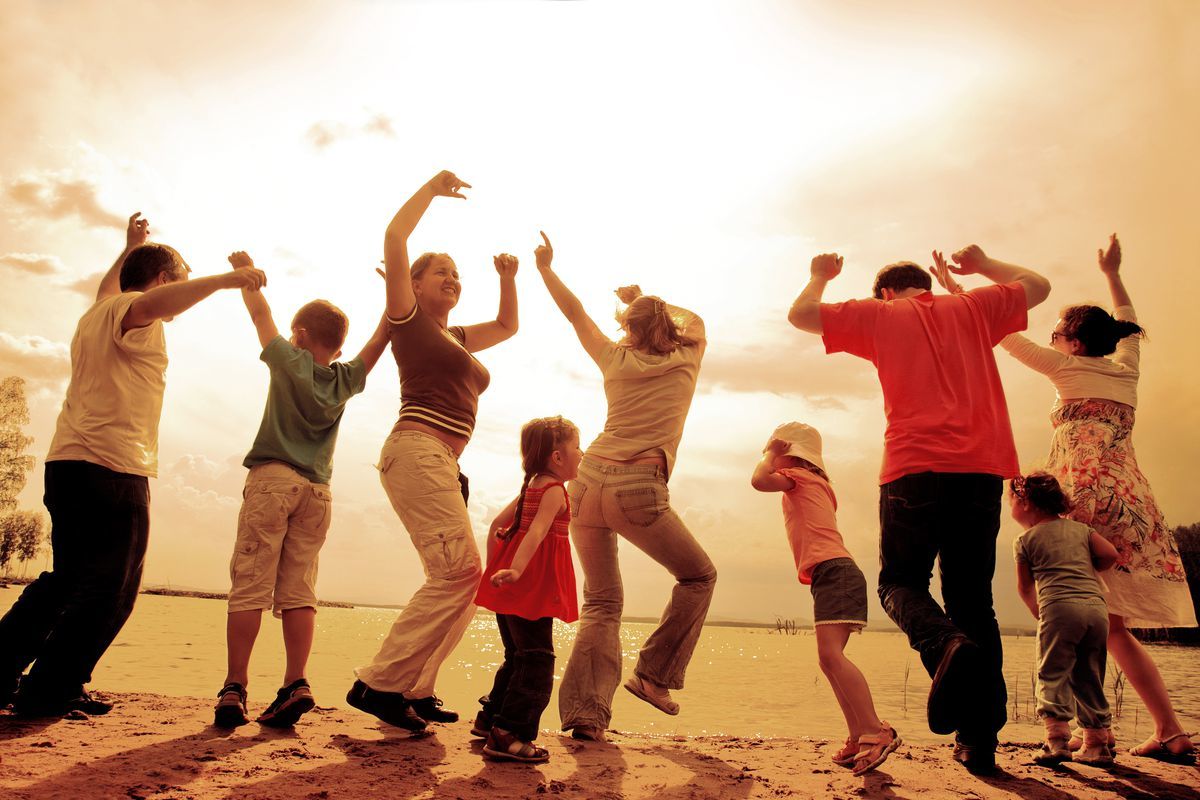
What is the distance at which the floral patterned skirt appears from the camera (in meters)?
4.30

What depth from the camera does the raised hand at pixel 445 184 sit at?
14.3 ft

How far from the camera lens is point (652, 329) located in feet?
14.8

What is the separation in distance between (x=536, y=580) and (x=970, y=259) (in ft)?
9.42

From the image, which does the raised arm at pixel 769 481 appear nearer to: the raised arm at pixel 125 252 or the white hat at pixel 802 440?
the white hat at pixel 802 440

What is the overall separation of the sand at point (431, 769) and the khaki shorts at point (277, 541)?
64 cm

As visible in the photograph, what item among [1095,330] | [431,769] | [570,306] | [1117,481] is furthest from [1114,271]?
[431,769]

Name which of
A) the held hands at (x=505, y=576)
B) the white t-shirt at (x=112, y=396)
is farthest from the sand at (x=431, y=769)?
the white t-shirt at (x=112, y=396)

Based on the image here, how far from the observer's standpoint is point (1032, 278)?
4.00m

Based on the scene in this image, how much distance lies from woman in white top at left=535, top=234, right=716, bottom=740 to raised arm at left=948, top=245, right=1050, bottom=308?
5.27ft

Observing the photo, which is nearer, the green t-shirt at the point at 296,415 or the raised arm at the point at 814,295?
the raised arm at the point at 814,295

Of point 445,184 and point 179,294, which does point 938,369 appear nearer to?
point 445,184

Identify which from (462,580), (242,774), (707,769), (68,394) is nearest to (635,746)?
(707,769)

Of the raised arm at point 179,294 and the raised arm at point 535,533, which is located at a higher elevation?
the raised arm at point 179,294

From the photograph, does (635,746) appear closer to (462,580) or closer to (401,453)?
(462,580)
